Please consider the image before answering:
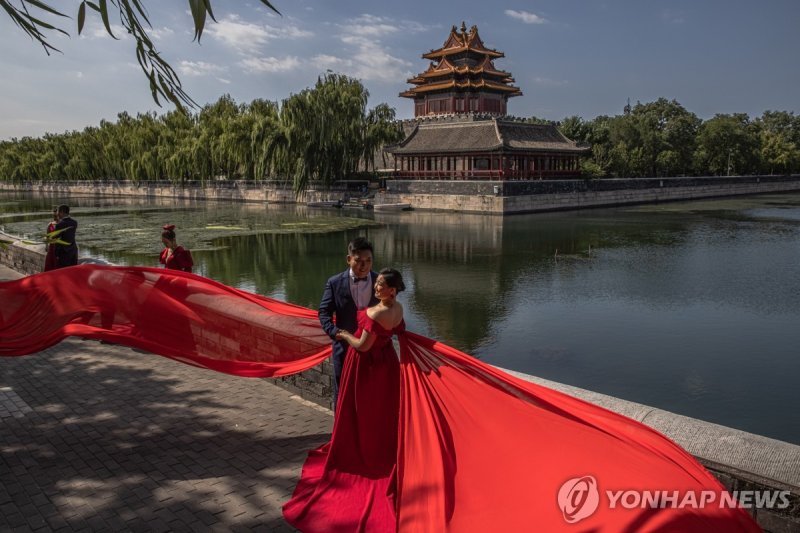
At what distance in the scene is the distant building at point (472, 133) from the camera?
1547 inches

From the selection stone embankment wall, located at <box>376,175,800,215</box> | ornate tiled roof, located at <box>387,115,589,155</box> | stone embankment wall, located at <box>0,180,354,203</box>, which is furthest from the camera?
stone embankment wall, located at <box>0,180,354,203</box>

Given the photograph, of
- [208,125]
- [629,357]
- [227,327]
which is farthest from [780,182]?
[227,327]

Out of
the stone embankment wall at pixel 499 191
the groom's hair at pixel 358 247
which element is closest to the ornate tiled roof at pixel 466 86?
the stone embankment wall at pixel 499 191

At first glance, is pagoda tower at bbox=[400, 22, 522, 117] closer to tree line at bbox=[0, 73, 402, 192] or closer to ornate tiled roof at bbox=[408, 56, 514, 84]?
ornate tiled roof at bbox=[408, 56, 514, 84]

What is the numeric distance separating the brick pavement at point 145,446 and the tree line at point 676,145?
139ft

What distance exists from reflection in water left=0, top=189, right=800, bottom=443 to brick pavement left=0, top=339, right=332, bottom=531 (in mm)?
4846

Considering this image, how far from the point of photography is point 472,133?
133 feet

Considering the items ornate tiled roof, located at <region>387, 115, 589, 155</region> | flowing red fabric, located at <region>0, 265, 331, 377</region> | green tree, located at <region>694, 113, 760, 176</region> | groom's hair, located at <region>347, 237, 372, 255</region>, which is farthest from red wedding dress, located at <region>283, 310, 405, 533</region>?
green tree, located at <region>694, 113, 760, 176</region>

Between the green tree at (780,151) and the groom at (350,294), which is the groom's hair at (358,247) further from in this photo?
the green tree at (780,151)

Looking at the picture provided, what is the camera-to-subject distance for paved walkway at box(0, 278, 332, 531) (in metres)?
3.48

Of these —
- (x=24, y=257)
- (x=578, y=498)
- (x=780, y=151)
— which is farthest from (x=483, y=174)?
(x=780, y=151)

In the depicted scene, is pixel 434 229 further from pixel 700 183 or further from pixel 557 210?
pixel 700 183

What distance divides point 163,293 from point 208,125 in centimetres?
4652

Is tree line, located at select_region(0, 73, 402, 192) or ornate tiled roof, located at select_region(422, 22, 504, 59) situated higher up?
ornate tiled roof, located at select_region(422, 22, 504, 59)
